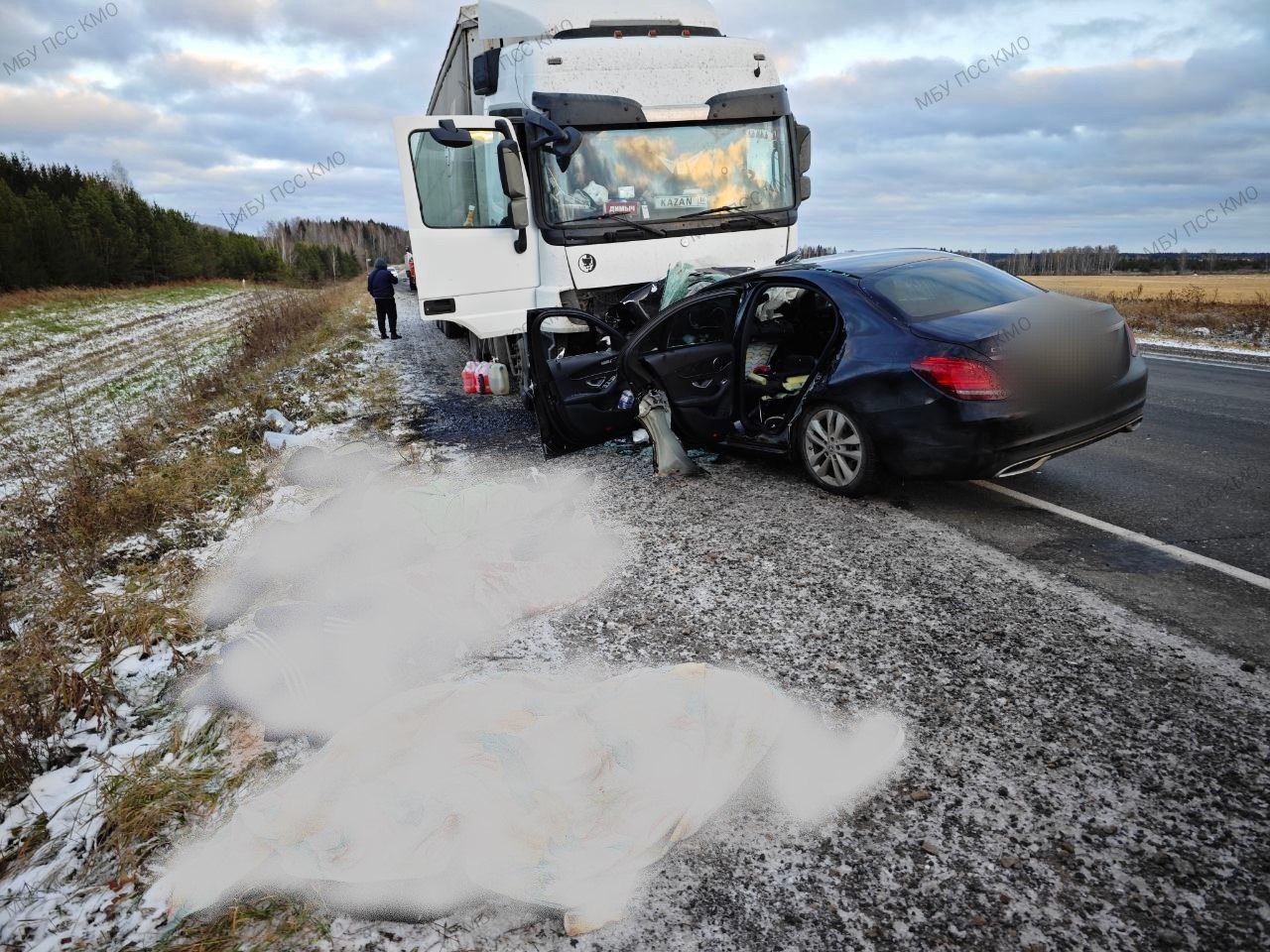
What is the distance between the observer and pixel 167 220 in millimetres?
47031

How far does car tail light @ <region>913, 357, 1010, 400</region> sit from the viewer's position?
4.12 meters

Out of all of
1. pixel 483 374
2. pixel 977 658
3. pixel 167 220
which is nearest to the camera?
pixel 977 658

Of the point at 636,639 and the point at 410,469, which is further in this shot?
the point at 410,469

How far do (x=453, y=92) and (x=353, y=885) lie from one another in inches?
409

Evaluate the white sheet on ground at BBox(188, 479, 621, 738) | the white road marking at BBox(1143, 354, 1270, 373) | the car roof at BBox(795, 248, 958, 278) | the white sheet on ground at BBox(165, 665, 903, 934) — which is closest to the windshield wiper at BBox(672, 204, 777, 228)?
the car roof at BBox(795, 248, 958, 278)

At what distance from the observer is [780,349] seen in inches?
232

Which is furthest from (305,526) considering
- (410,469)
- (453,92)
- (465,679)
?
(453,92)

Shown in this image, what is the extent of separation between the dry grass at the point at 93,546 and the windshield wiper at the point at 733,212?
15.4ft

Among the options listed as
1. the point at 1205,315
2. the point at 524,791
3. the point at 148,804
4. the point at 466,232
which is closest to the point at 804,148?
the point at 466,232

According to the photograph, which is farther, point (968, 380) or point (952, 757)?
point (968, 380)

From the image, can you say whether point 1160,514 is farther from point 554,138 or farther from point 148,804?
point 554,138

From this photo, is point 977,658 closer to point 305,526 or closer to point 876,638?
point 876,638

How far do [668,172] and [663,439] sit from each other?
3.11 meters

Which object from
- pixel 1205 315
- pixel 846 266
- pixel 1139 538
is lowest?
pixel 1139 538
